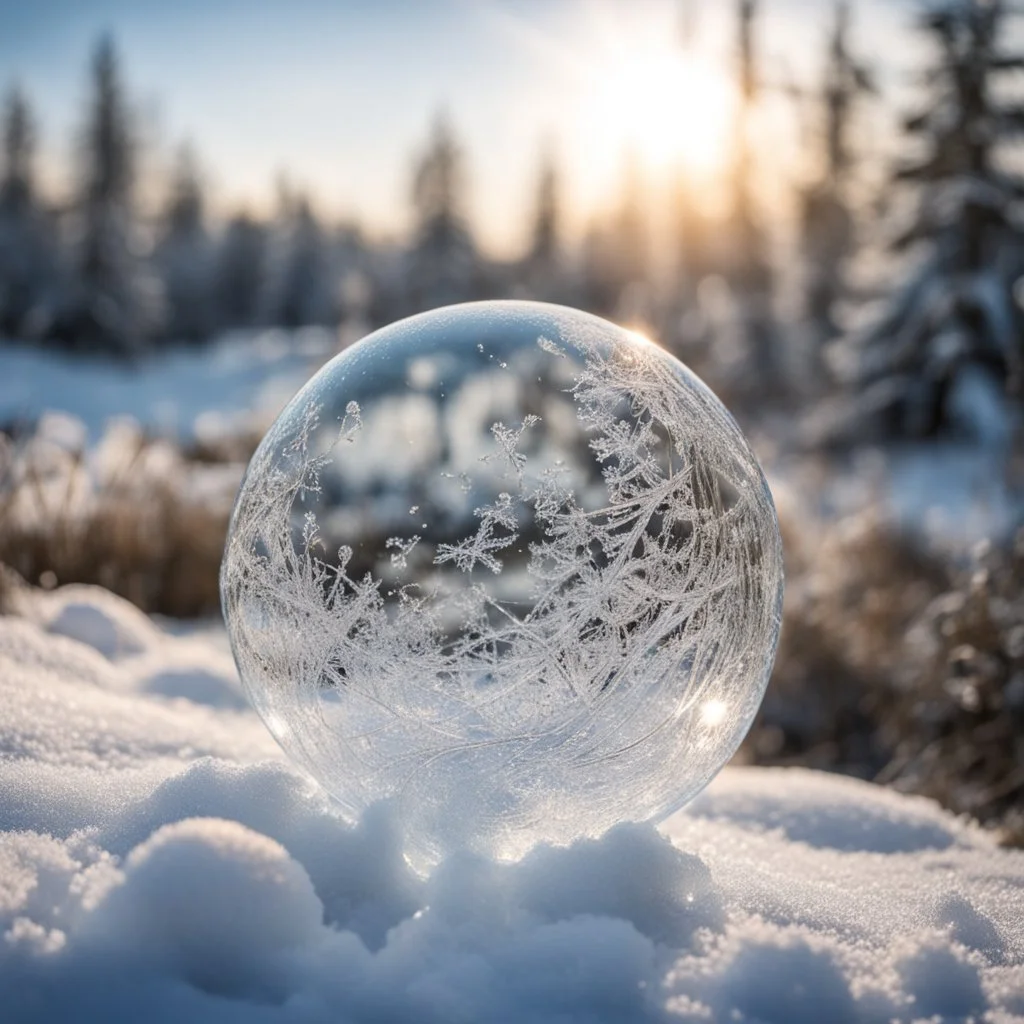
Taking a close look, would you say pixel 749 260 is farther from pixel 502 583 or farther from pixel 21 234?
pixel 21 234

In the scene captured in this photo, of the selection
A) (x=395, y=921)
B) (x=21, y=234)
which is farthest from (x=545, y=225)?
(x=395, y=921)

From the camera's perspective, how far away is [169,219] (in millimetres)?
54375

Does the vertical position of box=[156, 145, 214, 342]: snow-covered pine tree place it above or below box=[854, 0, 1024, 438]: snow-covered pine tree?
above

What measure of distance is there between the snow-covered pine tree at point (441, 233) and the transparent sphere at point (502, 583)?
3862cm

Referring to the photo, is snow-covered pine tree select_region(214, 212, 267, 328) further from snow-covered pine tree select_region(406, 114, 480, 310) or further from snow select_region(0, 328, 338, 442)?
snow-covered pine tree select_region(406, 114, 480, 310)

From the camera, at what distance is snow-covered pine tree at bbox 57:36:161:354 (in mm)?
32844

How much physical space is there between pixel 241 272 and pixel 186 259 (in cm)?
289

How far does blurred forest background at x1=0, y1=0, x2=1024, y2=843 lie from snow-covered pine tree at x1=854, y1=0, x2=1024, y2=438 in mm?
45

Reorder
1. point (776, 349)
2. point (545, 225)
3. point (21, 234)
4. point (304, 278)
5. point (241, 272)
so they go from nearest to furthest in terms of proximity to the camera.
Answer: point (776, 349), point (21, 234), point (241, 272), point (545, 225), point (304, 278)

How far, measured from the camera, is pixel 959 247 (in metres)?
16.1

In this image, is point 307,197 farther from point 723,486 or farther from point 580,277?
point 723,486

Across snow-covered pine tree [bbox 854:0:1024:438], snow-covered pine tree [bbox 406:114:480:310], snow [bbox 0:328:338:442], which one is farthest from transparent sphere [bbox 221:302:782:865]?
snow-covered pine tree [bbox 406:114:480:310]

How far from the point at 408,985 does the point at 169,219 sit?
192 ft

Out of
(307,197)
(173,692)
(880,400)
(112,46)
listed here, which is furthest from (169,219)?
(173,692)
